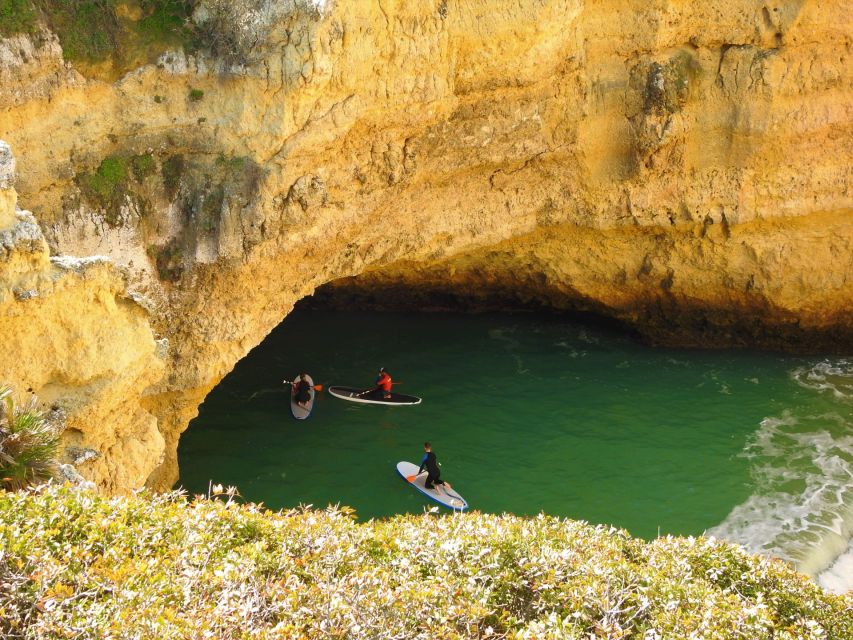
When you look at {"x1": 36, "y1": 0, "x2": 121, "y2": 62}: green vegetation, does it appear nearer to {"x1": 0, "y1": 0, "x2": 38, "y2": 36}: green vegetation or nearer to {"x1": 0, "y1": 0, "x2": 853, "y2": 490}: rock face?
{"x1": 0, "y1": 0, "x2": 38, "y2": 36}: green vegetation

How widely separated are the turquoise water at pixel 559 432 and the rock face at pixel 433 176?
5.23ft

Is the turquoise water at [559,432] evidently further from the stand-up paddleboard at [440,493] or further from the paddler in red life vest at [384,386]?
the paddler in red life vest at [384,386]

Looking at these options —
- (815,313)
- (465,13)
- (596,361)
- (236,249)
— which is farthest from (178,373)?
(815,313)

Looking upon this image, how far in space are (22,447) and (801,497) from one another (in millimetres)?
12974

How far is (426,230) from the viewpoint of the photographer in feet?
55.9

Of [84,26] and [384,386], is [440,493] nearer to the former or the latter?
[384,386]

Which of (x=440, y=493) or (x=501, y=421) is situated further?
(x=501, y=421)

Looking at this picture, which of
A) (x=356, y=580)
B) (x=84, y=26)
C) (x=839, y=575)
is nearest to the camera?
(x=356, y=580)

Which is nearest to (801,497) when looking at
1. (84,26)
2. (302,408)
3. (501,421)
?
(501,421)

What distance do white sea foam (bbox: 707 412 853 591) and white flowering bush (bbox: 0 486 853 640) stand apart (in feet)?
18.3

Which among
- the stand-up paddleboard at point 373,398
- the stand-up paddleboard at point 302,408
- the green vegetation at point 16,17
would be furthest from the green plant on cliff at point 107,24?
the stand-up paddleboard at point 373,398

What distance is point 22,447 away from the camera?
29.9ft

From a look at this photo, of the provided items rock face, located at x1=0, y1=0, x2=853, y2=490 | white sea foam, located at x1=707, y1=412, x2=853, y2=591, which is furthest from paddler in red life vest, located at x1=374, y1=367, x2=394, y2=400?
white sea foam, located at x1=707, y1=412, x2=853, y2=591

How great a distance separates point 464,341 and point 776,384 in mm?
7441
